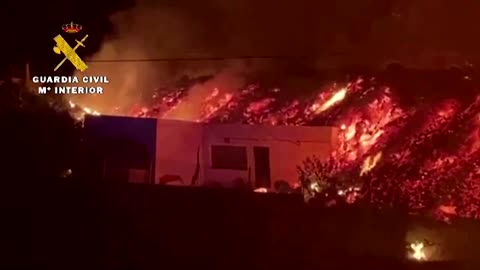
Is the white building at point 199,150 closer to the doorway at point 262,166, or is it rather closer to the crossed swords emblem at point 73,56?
the doorway at point 262,166

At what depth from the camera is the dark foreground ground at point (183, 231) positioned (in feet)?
39.5

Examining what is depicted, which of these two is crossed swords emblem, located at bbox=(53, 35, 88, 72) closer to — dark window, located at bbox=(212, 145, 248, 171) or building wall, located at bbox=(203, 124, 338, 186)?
building wall, located at bbox=(203, 124, 338, 186)

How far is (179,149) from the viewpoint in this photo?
637 inches

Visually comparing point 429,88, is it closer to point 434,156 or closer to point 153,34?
point 434,156

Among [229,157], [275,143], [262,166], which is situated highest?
[275,143]

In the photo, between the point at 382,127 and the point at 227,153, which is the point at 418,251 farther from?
the point at 227,153

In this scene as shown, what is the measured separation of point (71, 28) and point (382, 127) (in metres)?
7.63

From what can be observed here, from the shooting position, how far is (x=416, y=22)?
15781mm

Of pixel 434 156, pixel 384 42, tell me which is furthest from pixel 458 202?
pixel 384 42

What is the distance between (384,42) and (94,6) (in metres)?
7.17

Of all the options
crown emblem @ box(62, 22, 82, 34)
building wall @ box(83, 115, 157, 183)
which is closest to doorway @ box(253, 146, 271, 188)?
building wall @ box(83, 115, 157, 183)

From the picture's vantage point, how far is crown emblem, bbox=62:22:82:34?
54.4 ft

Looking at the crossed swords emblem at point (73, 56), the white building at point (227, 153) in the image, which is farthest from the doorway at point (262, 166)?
the crossed swords emblem at point (73, 56)

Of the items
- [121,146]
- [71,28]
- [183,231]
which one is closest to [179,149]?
[121,146]
